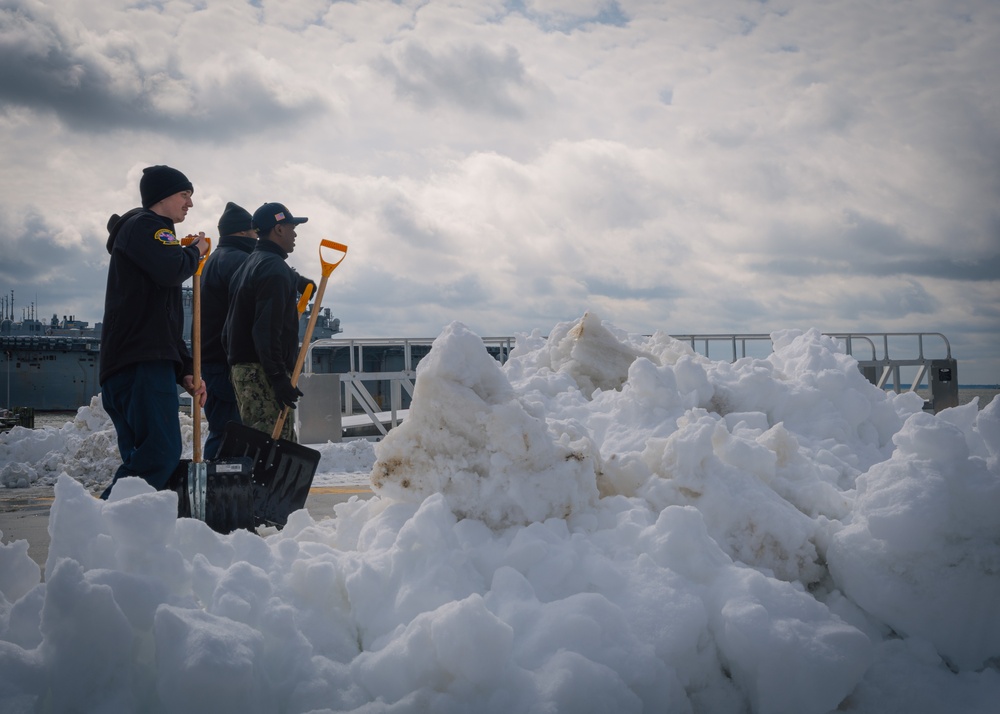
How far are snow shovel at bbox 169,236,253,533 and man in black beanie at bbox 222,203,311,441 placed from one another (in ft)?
1.67

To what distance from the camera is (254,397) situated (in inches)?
176

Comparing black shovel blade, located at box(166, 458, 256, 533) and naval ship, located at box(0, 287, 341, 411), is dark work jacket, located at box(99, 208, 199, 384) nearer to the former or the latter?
black shovel blade, located at box(166, 458, 256, 533)

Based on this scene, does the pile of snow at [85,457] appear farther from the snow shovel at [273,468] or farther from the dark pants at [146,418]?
the dark pants at [146,418]

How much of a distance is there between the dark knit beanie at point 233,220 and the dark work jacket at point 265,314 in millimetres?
742

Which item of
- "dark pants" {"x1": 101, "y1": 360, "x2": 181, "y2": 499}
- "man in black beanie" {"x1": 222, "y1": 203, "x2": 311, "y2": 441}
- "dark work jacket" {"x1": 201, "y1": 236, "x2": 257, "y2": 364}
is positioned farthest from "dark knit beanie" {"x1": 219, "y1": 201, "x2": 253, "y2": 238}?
"dark pants" {"x1": 101, "y1": 360, "x2": 181, "y2": 499}

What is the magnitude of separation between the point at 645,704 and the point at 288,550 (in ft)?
3.82

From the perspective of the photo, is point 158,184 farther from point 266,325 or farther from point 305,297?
point 305,297

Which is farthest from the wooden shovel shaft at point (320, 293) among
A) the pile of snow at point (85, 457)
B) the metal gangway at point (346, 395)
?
the metal gangway at point (346, 395)

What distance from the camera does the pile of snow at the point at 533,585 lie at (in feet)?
5.59

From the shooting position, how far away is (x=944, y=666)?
7.00ft

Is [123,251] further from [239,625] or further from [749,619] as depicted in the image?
[749,619]

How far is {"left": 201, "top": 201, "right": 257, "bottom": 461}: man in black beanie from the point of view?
4766 mm

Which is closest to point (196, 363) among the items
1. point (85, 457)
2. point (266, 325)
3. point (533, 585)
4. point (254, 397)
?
point (266, 325)

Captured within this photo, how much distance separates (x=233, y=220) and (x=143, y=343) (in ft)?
7.04
